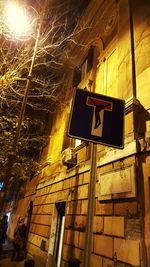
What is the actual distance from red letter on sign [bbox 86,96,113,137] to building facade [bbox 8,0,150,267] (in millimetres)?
332

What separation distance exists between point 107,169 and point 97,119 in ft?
10.8

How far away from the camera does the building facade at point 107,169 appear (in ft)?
15.7

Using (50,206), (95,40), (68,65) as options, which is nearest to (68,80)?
(68,65)

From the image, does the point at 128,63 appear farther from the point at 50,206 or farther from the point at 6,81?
the point at 50,206

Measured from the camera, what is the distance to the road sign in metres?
2.84

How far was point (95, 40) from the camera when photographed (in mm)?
10406

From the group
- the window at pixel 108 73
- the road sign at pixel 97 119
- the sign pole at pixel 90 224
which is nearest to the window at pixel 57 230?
the window at pixel 108 73

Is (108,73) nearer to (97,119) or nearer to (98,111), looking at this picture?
(98,111)

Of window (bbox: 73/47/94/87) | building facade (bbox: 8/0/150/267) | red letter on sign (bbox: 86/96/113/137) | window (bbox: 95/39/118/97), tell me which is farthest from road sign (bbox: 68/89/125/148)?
window (bbox: 73/47/94/87)

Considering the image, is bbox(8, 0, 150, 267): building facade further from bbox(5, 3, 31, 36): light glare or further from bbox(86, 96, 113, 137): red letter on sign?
bbox(5, 3, 31, 36): light glare

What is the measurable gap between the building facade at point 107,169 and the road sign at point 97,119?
30 cm

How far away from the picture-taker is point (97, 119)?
9.71 feet

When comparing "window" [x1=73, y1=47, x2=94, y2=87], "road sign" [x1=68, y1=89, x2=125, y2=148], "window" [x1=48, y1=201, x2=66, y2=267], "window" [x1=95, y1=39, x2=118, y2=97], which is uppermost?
"window" [x1=73, y1=47, x2=94, y2=87]

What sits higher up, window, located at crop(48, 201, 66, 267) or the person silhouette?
the person silhouette
